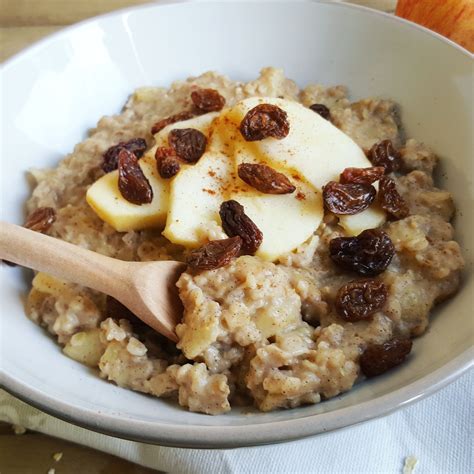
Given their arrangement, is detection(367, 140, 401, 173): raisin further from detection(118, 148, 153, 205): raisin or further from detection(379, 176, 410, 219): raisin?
detection(118, 148, 153, 205): raisin

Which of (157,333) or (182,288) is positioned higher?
(182,288)

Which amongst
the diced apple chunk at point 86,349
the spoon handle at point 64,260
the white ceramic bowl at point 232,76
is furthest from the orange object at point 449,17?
the diced apple chunk at point 86,349

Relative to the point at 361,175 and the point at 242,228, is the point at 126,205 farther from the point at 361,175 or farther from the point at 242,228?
the point at 361,175

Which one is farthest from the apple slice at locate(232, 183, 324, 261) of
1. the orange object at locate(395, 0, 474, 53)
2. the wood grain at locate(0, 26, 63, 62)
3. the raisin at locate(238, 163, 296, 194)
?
the wood grain at locate(0, 26, 63, 62)

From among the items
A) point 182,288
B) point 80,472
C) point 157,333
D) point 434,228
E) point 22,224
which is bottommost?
point 80,472

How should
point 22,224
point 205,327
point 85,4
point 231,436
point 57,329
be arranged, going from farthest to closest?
point 85,4 < point 22,224 < point 57,329 < point 205,327 < point 231,436

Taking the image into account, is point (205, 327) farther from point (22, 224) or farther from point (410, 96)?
point (410, 96)

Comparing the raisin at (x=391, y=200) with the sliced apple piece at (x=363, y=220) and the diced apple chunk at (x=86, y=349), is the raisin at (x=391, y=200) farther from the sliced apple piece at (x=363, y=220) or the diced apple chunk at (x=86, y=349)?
the diced apple chunk at (x=86, y=349)

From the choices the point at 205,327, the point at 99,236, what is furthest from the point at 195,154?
the point at 205,327
